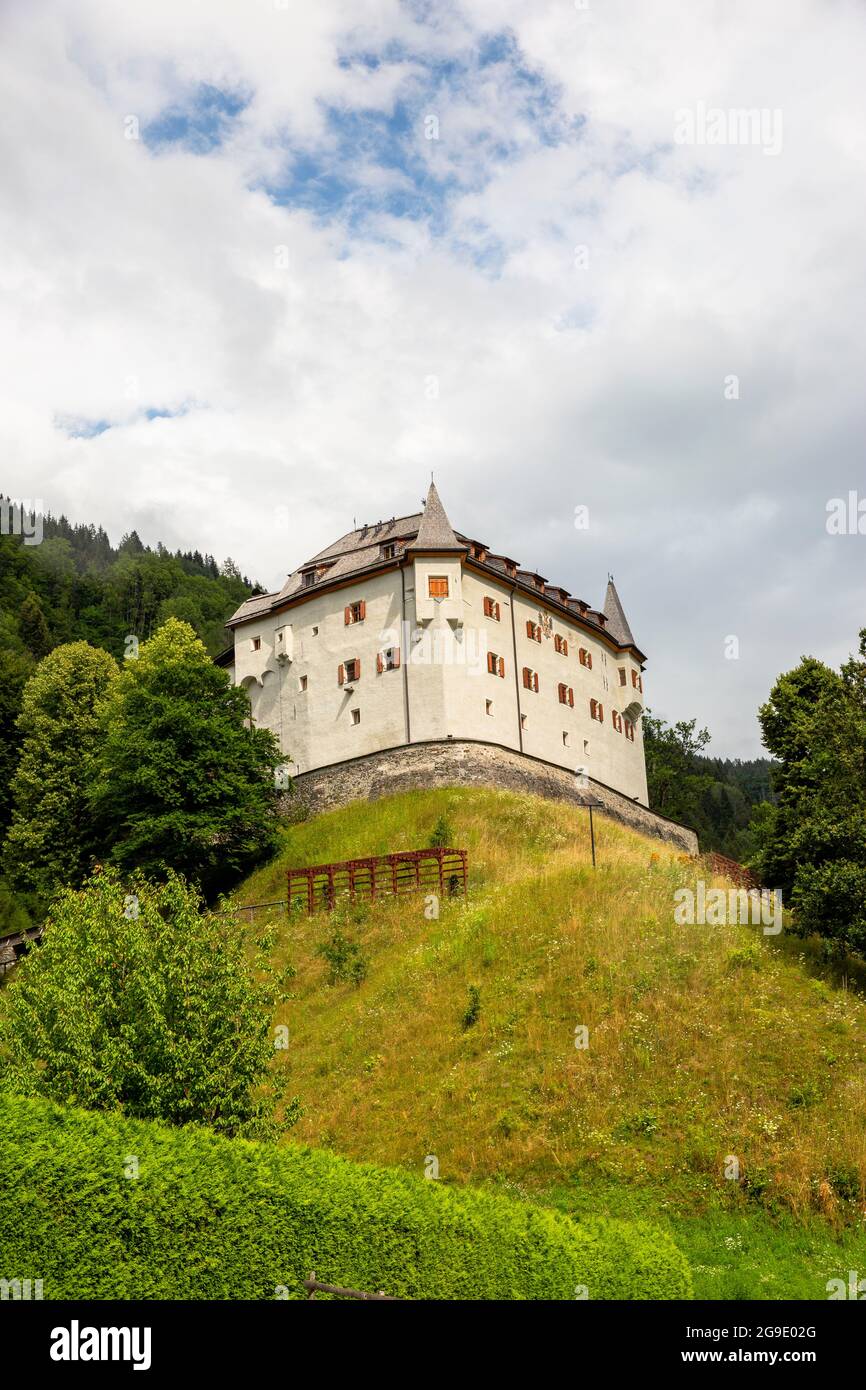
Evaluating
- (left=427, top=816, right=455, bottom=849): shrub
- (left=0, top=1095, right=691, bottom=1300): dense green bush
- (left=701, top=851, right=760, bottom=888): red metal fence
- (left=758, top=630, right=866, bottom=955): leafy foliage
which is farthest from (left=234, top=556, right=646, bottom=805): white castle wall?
(left=0, top=1095, right=691, bottom=1300): dense green bush

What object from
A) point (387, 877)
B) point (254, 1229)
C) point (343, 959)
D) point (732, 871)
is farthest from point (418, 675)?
point (254, 1229)

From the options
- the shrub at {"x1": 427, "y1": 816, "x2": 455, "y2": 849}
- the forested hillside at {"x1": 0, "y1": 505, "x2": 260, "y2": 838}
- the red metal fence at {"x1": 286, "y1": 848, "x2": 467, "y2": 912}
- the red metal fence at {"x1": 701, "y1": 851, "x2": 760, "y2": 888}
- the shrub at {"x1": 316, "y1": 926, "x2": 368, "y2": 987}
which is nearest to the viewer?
the shrub at {"x1": 316, "y1": 926, "x2": 368, "y2": 987}

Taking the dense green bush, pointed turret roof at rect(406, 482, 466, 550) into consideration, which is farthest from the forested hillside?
the dense green bush

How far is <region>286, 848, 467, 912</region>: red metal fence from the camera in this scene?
4144cm

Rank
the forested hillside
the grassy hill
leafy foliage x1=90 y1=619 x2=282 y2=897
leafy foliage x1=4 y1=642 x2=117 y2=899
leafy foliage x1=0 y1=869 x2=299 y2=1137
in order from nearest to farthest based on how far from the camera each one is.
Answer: leafy foliage x1=0 y1=869 x2=299 y2=1137 < the grassy hill < leafy foliage x1=90 y1=619 x2=282 y2=897 < leafy foliage x1=4 y1=642 x2=117 y2=899 < the forested hillside

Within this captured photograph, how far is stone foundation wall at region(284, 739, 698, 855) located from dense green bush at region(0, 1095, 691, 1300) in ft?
114

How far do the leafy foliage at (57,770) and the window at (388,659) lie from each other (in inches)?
562

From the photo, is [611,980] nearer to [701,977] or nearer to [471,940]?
[701,977]

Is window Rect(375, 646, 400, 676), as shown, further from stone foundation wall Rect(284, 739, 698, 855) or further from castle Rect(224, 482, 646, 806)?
stone foundation wall Rect(284, 739, 698, 855)

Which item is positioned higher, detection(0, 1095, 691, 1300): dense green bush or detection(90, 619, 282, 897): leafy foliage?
detection(90, 619, 282, 897): leafy foliage

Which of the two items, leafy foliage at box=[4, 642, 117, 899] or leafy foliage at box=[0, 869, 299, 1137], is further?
leafy foliage at box=[4, 642, 117, 899]

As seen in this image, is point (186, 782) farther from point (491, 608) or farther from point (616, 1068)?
point (616, 1068)

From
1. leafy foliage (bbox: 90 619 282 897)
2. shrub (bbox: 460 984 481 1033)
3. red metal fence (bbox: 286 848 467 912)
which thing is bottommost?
shrub (bbox: 460 984 481 1033)

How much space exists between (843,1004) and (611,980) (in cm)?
556
